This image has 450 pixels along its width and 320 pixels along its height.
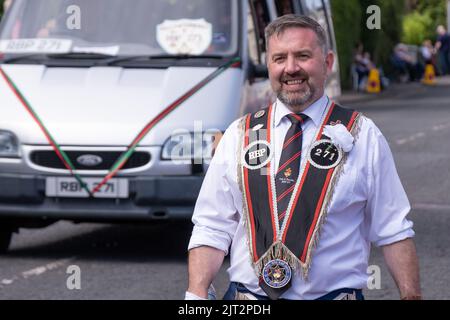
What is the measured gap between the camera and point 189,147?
928 cm

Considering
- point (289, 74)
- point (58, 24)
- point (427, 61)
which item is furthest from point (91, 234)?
point (427, 61)

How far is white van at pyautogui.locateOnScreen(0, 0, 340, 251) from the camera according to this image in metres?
9.27

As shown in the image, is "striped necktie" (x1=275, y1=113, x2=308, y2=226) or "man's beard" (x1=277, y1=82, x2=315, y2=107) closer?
"striped necktie" (x1=275, y1=113, x2=308, y2=226)

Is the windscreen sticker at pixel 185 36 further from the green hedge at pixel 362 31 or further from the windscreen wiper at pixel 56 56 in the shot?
the green hedge at pixel 362 31

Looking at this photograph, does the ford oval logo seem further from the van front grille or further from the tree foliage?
the tree foliage

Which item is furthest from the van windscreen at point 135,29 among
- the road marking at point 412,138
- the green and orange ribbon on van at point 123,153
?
the road marking at point 412,138

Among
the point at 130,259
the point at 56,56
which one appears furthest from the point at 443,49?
the point at 130,259

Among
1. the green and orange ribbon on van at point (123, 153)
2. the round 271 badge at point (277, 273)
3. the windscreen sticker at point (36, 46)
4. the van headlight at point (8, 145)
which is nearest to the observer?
the round 271 badge at point (277, 273)

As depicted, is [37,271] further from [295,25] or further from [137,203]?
[295,25]

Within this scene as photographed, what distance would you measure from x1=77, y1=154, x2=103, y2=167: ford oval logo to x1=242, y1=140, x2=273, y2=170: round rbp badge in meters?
5.40

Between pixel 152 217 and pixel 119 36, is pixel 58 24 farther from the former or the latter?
pixel 152 217

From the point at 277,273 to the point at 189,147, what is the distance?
18.0 feet

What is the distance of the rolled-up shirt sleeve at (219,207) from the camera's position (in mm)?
3986

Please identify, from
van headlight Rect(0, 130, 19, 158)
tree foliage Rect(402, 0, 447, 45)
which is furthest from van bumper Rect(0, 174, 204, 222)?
tree foliage Rect(402, 0, 447, 45)
